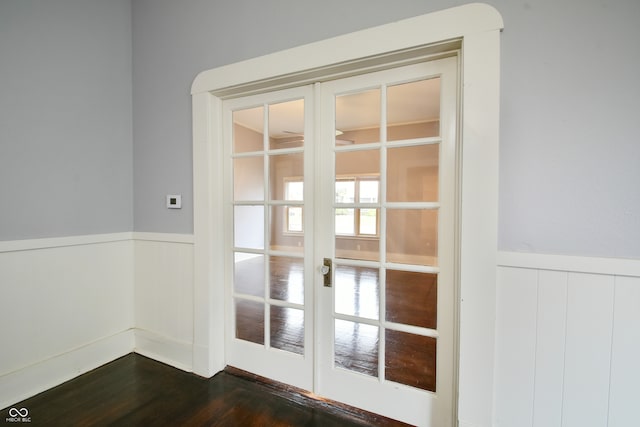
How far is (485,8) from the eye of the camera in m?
1.19

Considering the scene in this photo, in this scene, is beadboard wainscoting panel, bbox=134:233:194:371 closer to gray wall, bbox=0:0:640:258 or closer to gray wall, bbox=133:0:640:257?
gray wall, bbox=0:0:640:258

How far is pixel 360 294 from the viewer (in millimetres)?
1764


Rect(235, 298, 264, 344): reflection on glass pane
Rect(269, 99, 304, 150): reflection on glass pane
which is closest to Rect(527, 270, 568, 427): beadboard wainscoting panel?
Rect(269, 99, 304, 150): reflection on glass pane

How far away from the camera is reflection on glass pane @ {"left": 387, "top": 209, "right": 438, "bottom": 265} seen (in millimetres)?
1465

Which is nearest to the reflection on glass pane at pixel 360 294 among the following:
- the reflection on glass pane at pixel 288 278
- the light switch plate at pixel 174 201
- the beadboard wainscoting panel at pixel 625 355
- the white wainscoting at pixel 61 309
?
the reflection on glass pane at pixel 288 278

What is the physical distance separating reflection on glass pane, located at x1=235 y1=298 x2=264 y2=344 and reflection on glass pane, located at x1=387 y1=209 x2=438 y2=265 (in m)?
1.10

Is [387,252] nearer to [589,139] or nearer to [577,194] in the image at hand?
[577,194]

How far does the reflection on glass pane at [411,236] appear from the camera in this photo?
4.81 feet

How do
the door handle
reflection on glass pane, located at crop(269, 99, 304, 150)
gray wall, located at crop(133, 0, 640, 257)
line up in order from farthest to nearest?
1. reflection on glass pane, located at crop(269, 99, 304, 150)
2. the door handle
3. gray wall, located at crop(133, 0, 640, 257)

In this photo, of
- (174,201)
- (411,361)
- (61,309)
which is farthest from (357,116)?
(61,309)

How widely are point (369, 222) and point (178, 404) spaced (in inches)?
63.3

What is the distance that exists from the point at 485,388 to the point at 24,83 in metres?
3.07

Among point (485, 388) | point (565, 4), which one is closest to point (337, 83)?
point (565, 4)

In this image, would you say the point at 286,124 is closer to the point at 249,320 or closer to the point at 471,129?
the point at 471,129
